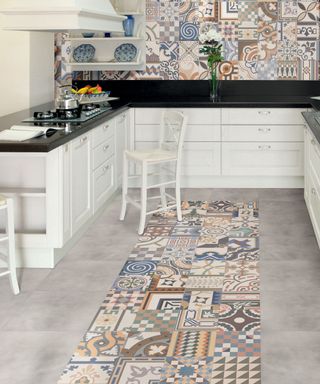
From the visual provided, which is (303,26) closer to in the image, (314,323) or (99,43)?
(99,43)

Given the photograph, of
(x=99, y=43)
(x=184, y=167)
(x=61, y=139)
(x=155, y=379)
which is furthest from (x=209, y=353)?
(x=99, y=43)

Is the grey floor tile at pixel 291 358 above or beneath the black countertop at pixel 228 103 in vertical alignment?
beneath

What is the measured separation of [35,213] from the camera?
4570mm

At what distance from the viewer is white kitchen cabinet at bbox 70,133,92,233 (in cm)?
480

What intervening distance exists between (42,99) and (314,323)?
415 centimetres

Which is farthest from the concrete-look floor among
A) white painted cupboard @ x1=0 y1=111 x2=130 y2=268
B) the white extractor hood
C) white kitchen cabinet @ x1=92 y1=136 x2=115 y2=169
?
the white extractor hood

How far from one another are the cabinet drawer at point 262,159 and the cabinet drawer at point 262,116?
21 centimetres

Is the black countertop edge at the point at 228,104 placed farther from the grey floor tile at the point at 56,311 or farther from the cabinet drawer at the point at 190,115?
the grey floor tile at the point at 56,311

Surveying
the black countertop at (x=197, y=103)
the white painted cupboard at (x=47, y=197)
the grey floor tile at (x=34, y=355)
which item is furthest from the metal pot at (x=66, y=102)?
the grey floor tile at (x=34, y=355)

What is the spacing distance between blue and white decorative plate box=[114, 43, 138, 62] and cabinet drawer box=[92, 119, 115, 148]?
1.26 metres

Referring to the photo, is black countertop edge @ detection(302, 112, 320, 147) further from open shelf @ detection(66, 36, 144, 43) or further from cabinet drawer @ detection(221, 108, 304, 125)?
open shelf @ detection(66, 36, 144, 43)

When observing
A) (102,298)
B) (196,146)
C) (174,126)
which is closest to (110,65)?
(174,126)

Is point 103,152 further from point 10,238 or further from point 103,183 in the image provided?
point 10,238

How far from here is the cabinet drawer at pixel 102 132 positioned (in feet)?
18.0
